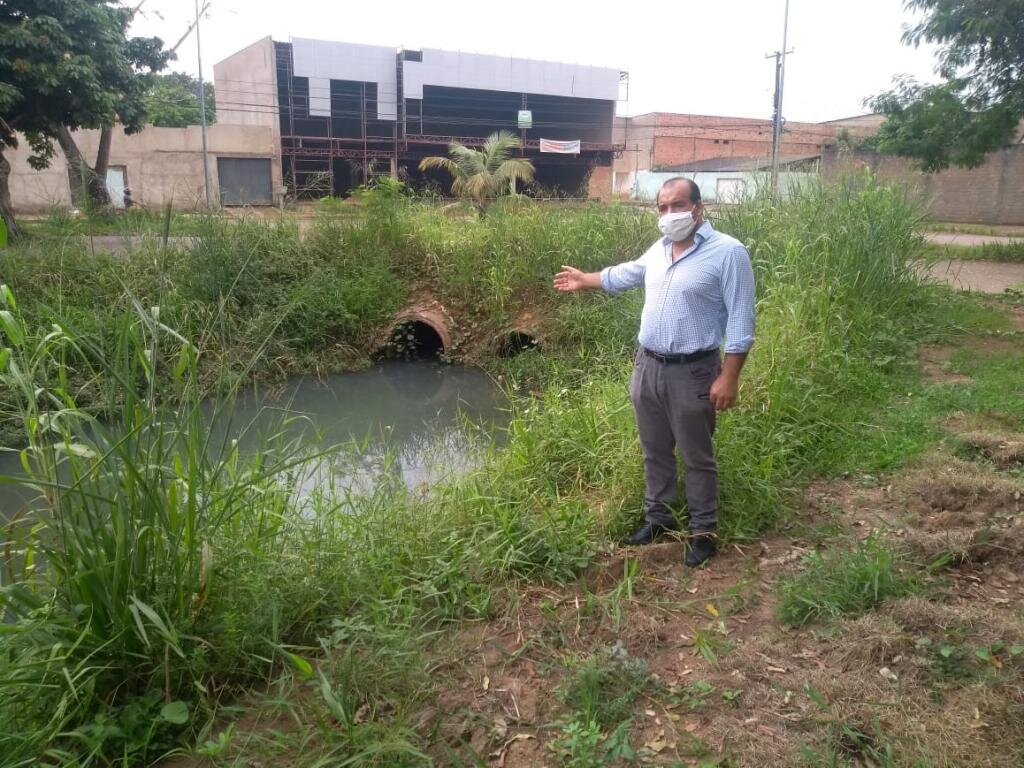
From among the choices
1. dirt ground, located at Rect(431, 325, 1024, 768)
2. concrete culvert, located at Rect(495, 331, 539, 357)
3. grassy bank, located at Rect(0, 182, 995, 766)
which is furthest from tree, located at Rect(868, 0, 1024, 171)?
dirt ground, located at Rect(431, 325, 1024, 768)

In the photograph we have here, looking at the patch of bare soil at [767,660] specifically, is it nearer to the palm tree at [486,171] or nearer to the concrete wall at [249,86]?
the palm tree at [486,171]

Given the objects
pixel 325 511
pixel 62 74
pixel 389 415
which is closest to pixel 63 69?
pixel 62 74

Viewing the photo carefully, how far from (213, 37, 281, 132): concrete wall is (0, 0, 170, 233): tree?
12.3m

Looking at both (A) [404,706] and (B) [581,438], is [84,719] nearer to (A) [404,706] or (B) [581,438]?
(A) [404,706]

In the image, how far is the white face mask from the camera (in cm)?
310

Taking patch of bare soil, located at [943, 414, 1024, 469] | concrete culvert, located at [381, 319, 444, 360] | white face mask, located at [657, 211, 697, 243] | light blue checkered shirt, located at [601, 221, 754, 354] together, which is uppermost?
white face mask, located at [657, 211, 697, 243]

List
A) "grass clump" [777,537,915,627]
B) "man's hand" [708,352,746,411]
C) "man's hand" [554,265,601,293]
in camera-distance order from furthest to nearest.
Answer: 1. "man's hand" [554,265,601,293]
2. "man's hand" [708,352,746,411]
3. "grass clump" [777,537,915,627]

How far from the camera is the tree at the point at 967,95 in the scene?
399 inches

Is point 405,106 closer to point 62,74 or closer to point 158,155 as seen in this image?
point 158,155

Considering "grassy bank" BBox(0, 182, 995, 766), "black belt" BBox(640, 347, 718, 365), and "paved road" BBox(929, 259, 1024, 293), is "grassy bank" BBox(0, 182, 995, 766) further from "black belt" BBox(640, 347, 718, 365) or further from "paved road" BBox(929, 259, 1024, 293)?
"paved road" BBox(929, 259, 1024, 293)

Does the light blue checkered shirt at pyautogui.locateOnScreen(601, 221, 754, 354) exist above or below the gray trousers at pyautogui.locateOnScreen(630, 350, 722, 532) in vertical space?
above

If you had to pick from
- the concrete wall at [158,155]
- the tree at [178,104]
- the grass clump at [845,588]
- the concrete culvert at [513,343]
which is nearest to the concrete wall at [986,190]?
the concrete culvert at [513,343]

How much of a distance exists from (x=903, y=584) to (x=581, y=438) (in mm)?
2104

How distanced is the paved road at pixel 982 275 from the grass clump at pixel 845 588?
672 cm
